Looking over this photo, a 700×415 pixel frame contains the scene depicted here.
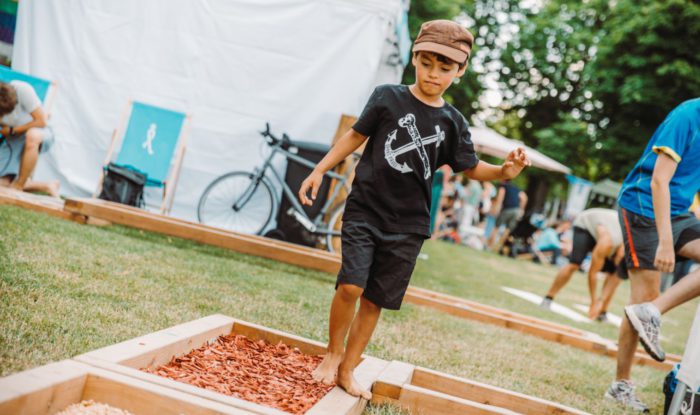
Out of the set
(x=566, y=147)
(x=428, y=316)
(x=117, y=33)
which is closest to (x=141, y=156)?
(x=117, y=33)

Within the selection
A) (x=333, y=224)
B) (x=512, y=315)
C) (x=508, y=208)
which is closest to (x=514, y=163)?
(x=512, y=315)

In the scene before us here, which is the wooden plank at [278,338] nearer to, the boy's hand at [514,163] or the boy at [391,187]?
the boy at [391,187]

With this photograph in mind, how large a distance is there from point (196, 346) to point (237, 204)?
4.92 m

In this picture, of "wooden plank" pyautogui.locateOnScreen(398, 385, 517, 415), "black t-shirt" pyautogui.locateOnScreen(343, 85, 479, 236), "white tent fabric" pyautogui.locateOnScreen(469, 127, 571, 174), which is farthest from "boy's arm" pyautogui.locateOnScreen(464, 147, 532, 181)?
"white tent fabric" pyautogui.locateOnScreen(469, 127, 571, 174)

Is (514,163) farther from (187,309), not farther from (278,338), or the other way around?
(187,309)

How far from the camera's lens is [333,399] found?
8.11 ft

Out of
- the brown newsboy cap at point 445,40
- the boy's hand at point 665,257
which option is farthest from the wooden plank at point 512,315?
the brown newsboy cap at point 445,40

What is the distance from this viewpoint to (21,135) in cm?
710

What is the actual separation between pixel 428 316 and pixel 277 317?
1.77 metres

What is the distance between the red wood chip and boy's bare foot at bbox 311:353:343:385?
30 mm

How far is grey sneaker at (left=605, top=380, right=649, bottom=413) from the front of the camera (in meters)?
3.89

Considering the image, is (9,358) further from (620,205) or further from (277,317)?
(620,205)

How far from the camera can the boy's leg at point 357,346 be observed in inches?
105

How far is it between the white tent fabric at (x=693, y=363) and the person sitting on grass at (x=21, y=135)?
6606 mm
